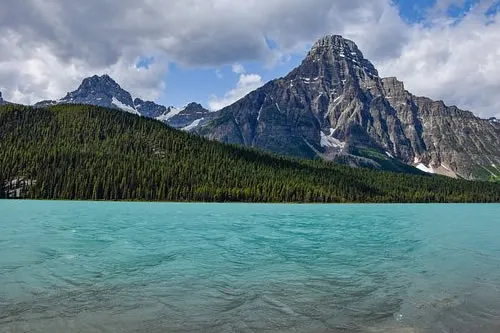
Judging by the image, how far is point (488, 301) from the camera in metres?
23.0

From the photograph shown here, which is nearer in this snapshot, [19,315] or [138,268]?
[19,315]

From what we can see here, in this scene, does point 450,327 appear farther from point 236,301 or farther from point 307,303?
point 236,301

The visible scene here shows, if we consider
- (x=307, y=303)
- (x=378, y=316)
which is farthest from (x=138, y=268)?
(x=378, y=316)

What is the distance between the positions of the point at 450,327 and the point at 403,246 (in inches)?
1158

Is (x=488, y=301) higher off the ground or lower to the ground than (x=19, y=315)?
higher

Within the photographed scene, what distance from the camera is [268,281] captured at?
1047 inches

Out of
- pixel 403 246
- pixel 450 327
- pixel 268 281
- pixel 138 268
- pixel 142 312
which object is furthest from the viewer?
pixel 403 246

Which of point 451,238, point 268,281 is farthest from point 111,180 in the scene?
point 268,281

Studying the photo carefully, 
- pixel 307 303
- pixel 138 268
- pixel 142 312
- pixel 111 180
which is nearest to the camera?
pixel 142 312

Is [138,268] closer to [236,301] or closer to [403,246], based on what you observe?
[236,301]

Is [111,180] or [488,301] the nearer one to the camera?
[488,301]

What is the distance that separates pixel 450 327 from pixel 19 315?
57.2ft

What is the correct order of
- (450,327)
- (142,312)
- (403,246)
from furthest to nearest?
(403,246) < (142,312) < (450,327)

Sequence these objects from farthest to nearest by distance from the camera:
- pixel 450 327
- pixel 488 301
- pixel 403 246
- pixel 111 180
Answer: pixel 111 180, pixel 403 246, pixel 488 301, pixel 450 327
